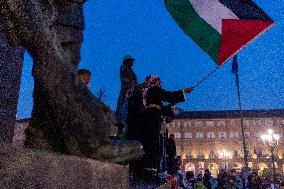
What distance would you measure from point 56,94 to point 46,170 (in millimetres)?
316

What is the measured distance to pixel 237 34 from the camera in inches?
203

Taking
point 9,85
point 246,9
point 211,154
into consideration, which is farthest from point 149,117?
point 211,154

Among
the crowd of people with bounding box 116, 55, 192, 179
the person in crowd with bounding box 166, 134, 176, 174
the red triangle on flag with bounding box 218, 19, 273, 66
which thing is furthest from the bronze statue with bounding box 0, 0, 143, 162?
the person in crowd with bounding box 166, 134, 176, 174

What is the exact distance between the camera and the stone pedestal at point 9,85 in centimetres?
204

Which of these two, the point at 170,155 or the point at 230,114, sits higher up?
the point at 230,114

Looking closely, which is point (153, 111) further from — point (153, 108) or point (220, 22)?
point (220, 22)

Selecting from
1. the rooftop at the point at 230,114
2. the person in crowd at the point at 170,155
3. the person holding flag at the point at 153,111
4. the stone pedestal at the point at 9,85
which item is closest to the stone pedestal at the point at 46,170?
the stone pedestal at the point at 9,85

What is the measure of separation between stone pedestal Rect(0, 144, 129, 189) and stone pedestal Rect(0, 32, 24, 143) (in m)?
0.84

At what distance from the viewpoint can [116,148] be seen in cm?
159

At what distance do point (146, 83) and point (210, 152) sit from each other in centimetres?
8245

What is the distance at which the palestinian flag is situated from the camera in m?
5.04

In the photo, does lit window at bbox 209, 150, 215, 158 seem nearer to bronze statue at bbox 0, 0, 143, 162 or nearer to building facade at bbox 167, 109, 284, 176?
building facade at bbox 167, 109, 284, 176

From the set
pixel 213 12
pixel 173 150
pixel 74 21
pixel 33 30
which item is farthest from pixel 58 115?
pixel 173 150

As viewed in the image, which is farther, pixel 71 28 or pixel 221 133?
pixel 221 133
